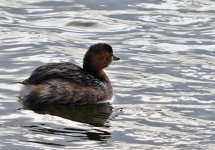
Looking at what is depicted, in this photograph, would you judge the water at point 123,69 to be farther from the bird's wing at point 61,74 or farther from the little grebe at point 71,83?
the bird's wing at point 61,74

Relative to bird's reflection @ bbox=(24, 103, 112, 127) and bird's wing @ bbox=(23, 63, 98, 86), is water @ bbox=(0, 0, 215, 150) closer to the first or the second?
bird's reflection @ bbox=(24, 103, 112, 127)

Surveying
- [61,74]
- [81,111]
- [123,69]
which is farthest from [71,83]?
[123,69]

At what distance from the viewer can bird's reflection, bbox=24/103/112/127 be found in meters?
11.3

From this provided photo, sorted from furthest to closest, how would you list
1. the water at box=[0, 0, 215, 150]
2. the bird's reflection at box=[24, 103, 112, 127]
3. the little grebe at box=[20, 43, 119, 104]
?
the little grebe at box=[20, 43, 119, 104] → the bird's reflection at box=[24, 103, 112, 127] → the water at box=[0, 0, 215, 150]

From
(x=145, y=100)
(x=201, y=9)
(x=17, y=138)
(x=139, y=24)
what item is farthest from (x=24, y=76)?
(x=201, y=9)

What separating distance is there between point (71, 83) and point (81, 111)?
39 centimetres

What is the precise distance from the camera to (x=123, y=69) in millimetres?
13562

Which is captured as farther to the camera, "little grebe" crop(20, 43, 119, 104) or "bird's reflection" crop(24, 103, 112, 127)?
"little grebe" crop(20, 43, 119, 104)

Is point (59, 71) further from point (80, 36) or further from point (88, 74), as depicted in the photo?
point (80, 36)

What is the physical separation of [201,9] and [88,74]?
570cm

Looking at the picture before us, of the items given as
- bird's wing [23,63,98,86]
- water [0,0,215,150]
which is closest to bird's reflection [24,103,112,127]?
water [0,0,215,150]

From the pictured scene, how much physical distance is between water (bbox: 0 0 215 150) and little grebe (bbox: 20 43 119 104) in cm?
15

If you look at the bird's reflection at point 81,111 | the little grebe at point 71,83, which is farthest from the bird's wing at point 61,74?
the bird's reflection at point 81,111

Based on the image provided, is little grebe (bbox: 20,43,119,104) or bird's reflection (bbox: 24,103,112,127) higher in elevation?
little grebe (bbox: 20,43,119,104)
